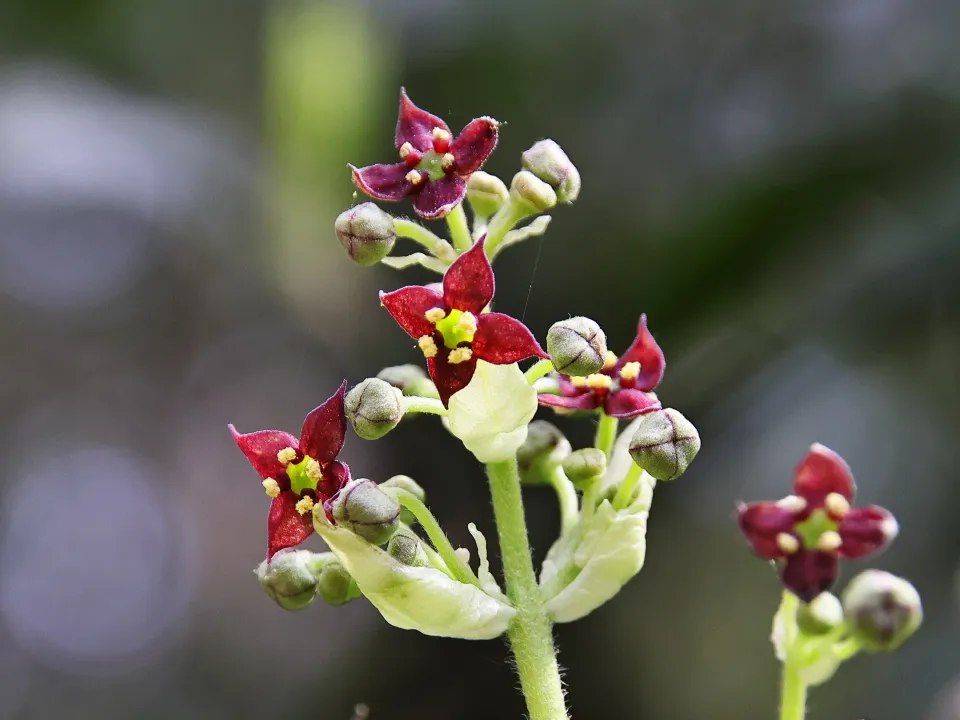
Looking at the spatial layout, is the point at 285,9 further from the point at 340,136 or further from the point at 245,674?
the point at 245,674

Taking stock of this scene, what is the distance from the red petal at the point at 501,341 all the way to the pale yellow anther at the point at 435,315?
0.04 metres

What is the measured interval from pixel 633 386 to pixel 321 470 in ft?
1.24

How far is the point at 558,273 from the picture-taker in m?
3.70

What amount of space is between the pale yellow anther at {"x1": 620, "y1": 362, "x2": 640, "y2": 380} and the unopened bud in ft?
1.03

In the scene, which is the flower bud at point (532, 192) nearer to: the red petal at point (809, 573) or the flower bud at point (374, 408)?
the flower bud at point (374, 408)

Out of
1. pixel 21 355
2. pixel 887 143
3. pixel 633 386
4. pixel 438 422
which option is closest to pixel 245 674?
pixel 438 422

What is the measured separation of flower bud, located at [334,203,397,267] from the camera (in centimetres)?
107

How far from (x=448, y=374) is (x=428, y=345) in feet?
0.12

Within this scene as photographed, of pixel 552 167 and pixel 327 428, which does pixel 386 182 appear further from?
pixel 327 428

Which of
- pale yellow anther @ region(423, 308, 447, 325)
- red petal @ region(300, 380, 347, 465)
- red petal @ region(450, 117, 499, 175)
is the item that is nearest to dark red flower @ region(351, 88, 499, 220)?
red petal @ region(450, 117, 499, 175)

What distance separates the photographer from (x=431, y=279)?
10.4ft

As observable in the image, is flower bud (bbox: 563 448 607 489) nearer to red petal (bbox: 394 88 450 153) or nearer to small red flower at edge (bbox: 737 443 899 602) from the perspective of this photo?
small red flower at edge (bbox: 737 443 899 602)

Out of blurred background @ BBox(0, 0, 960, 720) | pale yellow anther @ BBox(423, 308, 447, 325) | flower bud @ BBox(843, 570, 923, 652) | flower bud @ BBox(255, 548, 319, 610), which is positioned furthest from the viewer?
blurred background @ BBox(0, 0, 960, 720)

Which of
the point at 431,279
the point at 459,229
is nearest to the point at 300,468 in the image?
the point at 459,229
